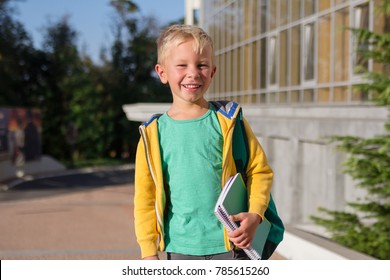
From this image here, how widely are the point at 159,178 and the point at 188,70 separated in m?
0.43

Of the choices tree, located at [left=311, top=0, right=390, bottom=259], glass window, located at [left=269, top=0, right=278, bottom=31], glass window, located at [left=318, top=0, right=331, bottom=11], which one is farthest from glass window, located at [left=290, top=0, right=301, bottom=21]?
tree, located at [left=311, top=0, right=390, bottom=259]

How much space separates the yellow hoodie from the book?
51 millimetres

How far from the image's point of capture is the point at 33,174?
145 ft

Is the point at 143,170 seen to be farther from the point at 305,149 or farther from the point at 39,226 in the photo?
the point at 305,149

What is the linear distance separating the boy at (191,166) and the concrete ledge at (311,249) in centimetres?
441

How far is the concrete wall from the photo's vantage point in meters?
14.1

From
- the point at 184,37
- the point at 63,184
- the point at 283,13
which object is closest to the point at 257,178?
the point at 184,37

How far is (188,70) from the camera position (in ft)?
10.1

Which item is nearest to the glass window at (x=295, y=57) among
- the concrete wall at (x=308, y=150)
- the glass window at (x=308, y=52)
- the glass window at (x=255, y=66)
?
the glass window at (x=308, y=52)

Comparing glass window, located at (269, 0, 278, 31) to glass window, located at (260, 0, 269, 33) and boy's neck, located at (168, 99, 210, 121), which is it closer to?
glass window, located at (260, 0, 269, 33)

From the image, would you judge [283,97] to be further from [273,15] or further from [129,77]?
[129,77]

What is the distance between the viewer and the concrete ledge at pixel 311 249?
7543 mm
